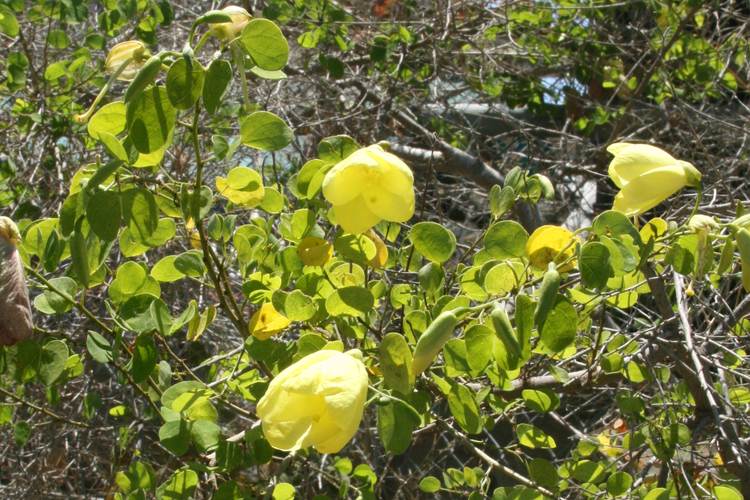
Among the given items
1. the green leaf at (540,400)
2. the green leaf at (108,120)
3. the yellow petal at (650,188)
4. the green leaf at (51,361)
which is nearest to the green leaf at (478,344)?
the yellow petal at (650,188)

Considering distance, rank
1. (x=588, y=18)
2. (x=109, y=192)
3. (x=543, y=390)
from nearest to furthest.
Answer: (x=109, y=192) < (x=543, y=390) < (x=588, y=18)

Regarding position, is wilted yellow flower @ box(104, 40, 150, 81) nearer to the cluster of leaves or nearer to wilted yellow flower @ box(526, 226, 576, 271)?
the cluster of leaves

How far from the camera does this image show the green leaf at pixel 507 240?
1029 mm

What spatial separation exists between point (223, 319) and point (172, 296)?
0.61 feet

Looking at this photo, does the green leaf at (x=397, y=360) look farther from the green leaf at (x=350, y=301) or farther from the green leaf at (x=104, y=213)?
the green leaf at (x=104, y=213)

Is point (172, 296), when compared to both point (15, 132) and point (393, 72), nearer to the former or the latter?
point (15, 132)

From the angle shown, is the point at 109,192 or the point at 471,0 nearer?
the point at 109,192

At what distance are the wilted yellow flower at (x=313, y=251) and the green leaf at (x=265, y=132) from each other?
0.23 meters

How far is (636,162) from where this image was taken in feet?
3.15

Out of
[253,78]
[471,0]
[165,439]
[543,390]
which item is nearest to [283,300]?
[165,439]

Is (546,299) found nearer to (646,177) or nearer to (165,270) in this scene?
(646,177)

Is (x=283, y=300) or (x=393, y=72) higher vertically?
(x=283, y=300)

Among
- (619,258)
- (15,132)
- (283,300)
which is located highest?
(619,258)

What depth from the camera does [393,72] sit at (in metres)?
2.86
